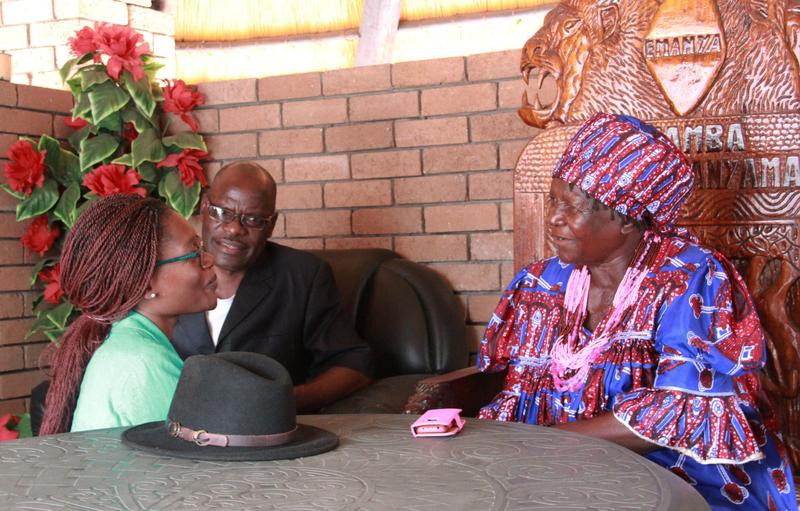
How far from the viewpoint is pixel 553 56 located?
118 inches

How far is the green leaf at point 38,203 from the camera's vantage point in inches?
159

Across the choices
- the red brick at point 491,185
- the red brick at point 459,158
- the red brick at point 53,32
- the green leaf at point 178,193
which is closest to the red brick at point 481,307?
the red brick at point 491,185

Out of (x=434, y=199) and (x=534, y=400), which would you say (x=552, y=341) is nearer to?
(x=534, y=400)

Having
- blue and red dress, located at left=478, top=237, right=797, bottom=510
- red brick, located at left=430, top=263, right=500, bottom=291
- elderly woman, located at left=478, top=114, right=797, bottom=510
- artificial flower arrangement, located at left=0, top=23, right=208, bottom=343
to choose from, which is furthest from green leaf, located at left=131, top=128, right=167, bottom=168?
blue and red dress, located at left=478, top=237, right=797, bottom=510

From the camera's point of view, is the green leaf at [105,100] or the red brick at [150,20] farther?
the red brick at [150,20]

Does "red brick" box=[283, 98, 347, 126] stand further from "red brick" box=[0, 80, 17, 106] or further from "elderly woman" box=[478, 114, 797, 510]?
"elderly woman" box=[478, 114, 797, 510]

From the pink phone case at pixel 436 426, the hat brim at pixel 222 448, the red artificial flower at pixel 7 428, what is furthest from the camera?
the red artificial flower at pixel 7 428

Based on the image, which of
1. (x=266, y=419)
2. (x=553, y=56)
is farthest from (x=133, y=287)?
(x=553, y=56)

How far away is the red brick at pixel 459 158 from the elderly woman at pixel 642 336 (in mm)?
1164

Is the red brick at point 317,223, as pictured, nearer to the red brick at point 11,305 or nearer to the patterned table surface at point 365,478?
the red brick at point 11,305

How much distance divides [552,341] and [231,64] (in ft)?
9.31

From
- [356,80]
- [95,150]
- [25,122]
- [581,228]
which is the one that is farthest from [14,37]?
[581,228]

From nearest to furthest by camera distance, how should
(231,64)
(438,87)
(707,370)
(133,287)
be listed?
(133,287) → (707,370) → (438,87) → (231,64)

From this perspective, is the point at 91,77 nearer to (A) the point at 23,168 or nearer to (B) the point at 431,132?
(A) the point at 23,168
